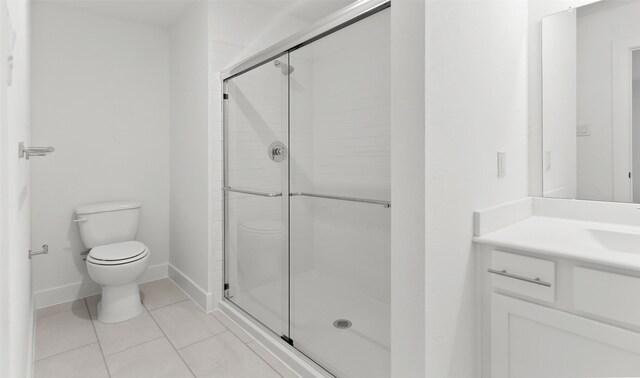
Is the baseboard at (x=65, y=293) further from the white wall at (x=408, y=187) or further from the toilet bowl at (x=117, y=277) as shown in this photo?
the white wall at (x=408, y=187)

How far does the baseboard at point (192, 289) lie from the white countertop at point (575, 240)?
1.96 metres

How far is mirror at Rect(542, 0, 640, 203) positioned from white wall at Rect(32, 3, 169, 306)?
9.89 feet

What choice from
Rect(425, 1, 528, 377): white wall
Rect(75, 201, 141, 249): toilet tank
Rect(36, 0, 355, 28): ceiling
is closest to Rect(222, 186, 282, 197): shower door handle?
Rect(75, 201, 141, 249): toilet tank

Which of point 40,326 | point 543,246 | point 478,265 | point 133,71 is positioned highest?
point 133,71

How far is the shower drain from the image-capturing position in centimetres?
198

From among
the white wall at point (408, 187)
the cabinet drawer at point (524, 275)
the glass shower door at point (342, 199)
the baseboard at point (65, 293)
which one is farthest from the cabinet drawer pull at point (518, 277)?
the baseboard at point (65, 293)

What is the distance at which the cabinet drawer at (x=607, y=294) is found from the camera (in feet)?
3.53

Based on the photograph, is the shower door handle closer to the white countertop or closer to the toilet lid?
the toilet lid

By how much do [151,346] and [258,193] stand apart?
1135 millimetres

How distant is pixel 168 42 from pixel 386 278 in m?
2.88

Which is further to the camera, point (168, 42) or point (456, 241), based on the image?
point (168, 42)

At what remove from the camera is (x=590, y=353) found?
45.5 inches

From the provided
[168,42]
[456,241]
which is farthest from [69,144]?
[456,241]

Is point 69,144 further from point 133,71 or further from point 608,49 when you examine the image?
point 608,49
